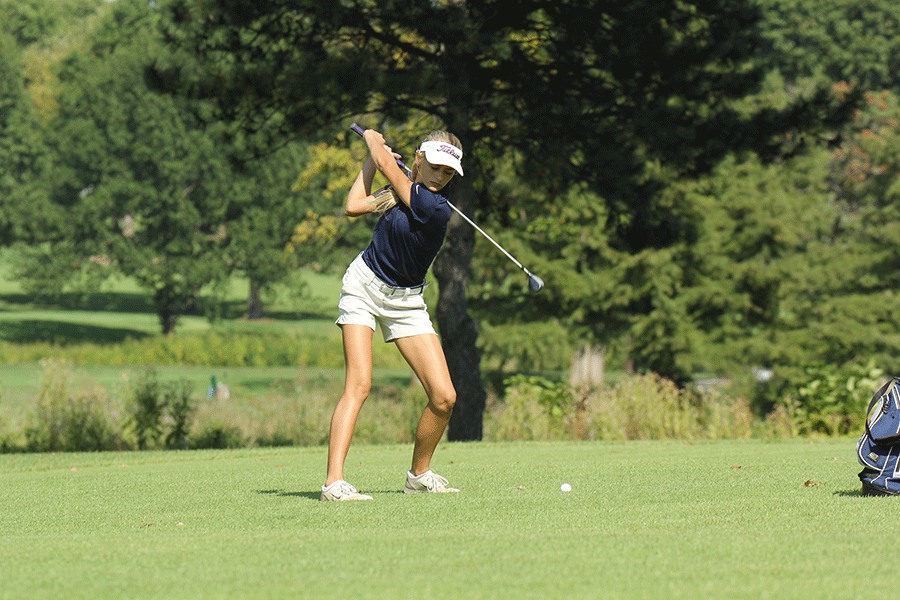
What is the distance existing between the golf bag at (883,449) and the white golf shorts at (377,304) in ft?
8.41

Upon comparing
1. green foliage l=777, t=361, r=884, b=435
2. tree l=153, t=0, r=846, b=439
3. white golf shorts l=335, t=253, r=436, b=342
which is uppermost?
tree l=153, t=0, r=846, b=439

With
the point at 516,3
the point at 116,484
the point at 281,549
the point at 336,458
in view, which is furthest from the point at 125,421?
the point at 281,549

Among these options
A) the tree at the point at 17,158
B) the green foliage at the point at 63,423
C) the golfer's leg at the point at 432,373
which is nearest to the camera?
the golfer's leg at the point at 432,373

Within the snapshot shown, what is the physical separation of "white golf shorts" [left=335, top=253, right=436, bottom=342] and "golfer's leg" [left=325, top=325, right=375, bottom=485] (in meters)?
0.08

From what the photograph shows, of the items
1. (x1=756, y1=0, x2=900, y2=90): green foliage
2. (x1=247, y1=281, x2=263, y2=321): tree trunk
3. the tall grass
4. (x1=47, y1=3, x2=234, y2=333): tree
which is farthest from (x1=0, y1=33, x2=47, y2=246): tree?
(x1=756, y1=0, x2=900, y2=90): green foliage

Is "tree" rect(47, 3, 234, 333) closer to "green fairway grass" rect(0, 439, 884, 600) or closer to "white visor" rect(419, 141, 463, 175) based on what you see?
"green fairway grass" rect(0, 439, 884, 600)

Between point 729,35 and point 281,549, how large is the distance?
12.2 metres

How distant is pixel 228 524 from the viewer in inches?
205

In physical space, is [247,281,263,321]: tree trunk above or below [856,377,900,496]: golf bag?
above

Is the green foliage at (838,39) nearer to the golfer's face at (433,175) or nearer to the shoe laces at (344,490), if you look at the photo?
the golfer's face at (433,175)

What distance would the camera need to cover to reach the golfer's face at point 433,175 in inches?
229

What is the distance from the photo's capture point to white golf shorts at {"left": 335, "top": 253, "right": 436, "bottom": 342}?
598cm

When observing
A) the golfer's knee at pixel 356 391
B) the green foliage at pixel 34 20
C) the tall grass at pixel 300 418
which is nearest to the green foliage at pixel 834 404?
the tall grass at pixel 300 418

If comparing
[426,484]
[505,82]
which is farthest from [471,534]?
[505,82]
